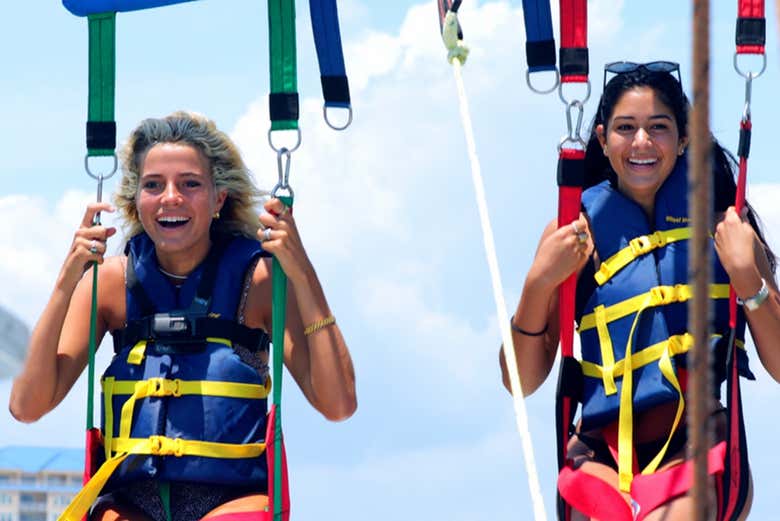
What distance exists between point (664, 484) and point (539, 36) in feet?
5.68

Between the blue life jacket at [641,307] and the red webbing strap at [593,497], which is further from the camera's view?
the blue life jacket at [641,307]

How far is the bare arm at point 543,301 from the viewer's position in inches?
190

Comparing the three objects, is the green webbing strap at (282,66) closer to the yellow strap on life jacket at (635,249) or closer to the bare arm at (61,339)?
the bare arm at (61,339)

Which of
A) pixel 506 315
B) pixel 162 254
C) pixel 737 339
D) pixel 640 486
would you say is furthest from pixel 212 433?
pixel 737 339

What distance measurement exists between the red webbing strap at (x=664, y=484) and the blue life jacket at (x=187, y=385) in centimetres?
131

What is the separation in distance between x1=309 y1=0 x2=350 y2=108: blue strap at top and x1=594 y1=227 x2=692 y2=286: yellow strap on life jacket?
118 cm

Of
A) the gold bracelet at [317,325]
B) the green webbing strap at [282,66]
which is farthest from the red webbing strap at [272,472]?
the green webbing strap at [282,66]

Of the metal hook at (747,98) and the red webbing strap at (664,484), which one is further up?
the metal hook at (747,98)

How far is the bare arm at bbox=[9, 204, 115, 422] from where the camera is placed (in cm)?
506

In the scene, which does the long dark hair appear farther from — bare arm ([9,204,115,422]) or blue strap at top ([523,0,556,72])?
bare arm ([9,204,115,422])

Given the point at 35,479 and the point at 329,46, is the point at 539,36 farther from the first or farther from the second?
the point at 35,479

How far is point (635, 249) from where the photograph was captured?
5113 mm

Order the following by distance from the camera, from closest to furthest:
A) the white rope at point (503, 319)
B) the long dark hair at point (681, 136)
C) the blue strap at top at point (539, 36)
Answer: the white rope at point (503, 319) → the long dark hair at point (681, 136) → the blue strap at top at point (539, 36)

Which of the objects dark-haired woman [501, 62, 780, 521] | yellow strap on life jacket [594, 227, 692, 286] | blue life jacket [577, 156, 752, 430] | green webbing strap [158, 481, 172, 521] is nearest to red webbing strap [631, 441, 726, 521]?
dark-haired woman [501, 62, 780, 521]
